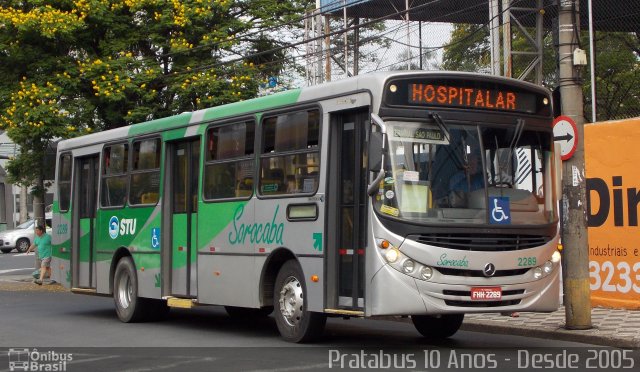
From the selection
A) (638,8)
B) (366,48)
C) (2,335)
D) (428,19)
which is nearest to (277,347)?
(2,335)

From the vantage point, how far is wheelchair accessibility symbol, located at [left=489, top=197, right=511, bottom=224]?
429 inches

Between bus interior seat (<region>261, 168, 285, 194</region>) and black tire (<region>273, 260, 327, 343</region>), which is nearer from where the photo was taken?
black tire (<region>273, 260, 327, 343</region>)

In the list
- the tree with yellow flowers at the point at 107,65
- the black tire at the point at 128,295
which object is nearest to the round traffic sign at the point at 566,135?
the black tire at the point at 128,295

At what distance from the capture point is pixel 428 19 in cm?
2561

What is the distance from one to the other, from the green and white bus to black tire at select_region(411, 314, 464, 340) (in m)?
0.02

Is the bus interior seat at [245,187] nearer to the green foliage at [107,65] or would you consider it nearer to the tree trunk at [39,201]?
the green foliage at [107,65]

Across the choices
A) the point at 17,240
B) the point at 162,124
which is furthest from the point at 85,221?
the point at 17,240

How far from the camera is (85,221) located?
17.8m

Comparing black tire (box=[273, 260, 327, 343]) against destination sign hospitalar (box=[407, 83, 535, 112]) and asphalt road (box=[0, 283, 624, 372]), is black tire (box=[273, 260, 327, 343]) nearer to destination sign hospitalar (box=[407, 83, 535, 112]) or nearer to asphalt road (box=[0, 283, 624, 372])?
asphalt road (box=[0, 283, 624, 372])

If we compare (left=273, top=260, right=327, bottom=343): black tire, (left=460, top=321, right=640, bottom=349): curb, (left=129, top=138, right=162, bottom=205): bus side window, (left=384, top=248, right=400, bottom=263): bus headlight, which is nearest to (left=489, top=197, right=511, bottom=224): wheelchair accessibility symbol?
(left=384, top=248, right=400, bottom=263): bus headlight

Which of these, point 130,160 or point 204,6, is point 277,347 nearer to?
point 130,160

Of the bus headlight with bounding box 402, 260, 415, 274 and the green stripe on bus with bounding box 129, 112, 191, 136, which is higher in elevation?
the green stripe on bus with bounding box 129, 112, 191, 136

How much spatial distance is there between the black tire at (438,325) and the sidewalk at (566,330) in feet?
3.67

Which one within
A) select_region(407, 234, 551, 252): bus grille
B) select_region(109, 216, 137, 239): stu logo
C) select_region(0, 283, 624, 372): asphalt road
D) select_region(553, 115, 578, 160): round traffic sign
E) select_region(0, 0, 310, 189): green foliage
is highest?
select_region(0, 0, 310, 189): green foliage
